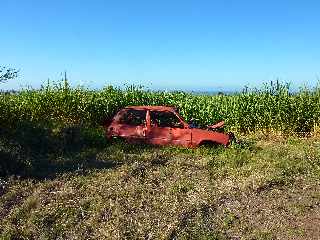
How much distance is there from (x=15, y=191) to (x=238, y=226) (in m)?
4.29

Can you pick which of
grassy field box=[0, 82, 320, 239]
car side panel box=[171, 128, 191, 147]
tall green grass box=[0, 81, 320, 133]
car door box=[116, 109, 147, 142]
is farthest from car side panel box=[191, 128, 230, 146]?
tall green grass box=[0, 81, 320, 133]

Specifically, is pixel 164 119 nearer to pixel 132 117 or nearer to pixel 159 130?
pixel 159 130

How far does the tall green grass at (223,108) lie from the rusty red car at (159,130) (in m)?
3.56

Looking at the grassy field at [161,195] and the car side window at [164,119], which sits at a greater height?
the car side window at [164,119]

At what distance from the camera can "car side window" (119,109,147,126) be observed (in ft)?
54.3

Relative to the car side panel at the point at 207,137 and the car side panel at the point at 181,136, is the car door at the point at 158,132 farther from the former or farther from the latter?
the car side panel at the point at 207,137

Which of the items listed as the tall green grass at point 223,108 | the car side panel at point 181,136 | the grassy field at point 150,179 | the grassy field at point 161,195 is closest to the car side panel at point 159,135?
the car side panel at point 181,136

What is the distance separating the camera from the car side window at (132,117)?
16564mm

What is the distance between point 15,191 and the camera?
9773mm

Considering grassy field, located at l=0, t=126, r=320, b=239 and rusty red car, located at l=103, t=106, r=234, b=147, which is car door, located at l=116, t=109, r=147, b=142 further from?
grassy field, located at l=0, t=126, r=320, b=239

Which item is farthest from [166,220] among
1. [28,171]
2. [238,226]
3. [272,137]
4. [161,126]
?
[272,137]

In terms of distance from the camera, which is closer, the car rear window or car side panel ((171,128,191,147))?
car side panel ((171,128,191,147))

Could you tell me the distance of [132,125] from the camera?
1639 centimetres

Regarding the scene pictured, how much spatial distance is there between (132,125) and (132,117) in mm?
393
